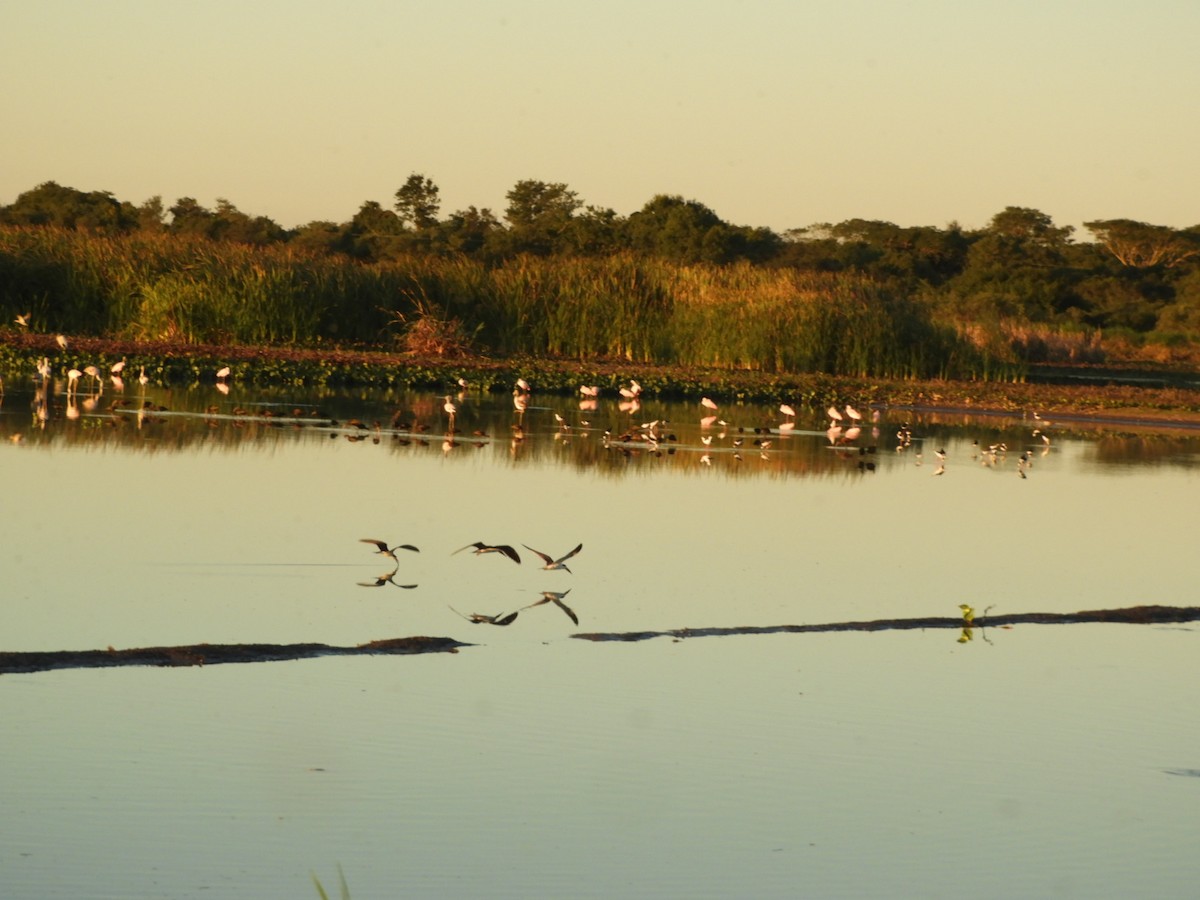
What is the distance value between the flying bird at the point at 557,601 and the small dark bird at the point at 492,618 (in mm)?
240

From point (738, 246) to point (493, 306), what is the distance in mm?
42516

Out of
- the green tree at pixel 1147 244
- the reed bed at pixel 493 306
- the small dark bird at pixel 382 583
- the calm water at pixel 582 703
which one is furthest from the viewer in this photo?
the green tree at pixel 1147 244

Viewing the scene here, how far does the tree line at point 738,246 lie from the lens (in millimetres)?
65688

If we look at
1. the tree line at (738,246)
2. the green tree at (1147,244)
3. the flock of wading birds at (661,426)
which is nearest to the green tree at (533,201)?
the tree line at (738,246)

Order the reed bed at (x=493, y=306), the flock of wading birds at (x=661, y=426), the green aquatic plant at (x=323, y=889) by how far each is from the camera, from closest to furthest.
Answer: the green aquatic plant at (x=323, y=889) < the flock of wading birds at (x=661, y=426) < the reed bed at (x=493, y=306)

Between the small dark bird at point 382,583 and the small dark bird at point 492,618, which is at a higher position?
the small dark bird at point 382,583

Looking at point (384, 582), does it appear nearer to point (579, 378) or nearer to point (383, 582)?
point (383, 582)

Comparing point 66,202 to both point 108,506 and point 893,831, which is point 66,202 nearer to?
point 108,506

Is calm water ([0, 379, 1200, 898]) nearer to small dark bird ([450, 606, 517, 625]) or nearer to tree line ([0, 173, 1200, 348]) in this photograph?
small dark bird ([450, 606, 517, 625])

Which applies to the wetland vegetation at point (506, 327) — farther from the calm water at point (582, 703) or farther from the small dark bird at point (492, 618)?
the small dark bird at point (492, 618)

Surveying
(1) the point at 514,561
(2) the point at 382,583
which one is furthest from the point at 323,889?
(1) the point at 514,561

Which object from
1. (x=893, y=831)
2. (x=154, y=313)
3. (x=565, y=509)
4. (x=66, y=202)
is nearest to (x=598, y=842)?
(x=893, y=831)

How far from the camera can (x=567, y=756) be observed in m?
6.23

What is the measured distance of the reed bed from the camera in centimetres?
3122
